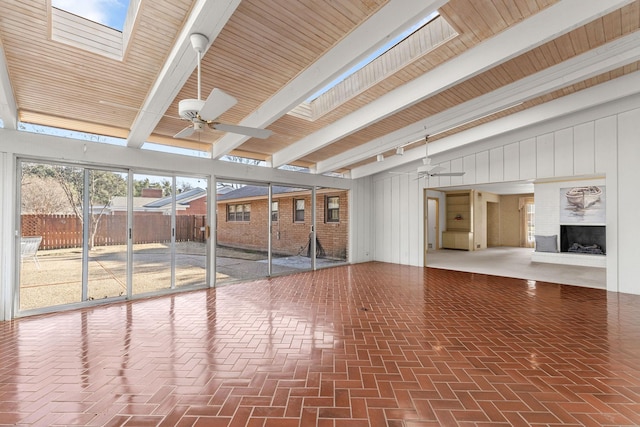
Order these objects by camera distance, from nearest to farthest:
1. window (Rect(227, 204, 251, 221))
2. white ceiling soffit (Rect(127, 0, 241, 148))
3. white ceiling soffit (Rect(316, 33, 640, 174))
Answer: white ceiling soffit (Rect(127, 0, 241, 148)), white ceiling soffit (Rect(316, 33, 640, 174)), window (Rect(227, 204, 251, 221))

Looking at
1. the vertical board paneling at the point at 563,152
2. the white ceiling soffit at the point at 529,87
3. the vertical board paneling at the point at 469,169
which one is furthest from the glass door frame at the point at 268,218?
the vertical board paneling at the point at 563,152

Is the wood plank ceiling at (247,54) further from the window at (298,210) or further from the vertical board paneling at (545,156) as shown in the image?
the window at (298,210)

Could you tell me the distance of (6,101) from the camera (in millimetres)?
3311

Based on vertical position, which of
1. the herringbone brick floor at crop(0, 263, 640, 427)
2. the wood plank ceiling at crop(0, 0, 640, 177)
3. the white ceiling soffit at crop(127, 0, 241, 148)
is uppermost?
the wood plank ceiling at crop(0, 0, 640, 177)

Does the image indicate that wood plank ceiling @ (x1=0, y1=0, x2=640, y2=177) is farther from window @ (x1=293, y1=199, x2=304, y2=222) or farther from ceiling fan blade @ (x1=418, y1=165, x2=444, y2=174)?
window @ (x1=293, y1=199, x2=304, y2=222)

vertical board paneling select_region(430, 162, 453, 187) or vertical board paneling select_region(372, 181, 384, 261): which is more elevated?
vertical board paneling select_region(430, 162, 453, 187)

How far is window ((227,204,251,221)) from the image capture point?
9688 mm

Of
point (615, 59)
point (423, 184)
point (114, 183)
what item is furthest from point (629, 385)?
point (114, 183)

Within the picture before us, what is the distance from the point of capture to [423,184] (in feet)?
26.8

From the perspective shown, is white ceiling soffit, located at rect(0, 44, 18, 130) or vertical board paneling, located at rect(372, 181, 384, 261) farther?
vertical board paneling, located at rect(372, 181, 384, 261)

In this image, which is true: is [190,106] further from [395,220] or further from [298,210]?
[395,220]

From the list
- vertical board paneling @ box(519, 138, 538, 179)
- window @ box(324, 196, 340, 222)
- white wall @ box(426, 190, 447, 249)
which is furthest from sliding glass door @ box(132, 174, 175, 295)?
white wall @ box(426, 190, 447, 249)

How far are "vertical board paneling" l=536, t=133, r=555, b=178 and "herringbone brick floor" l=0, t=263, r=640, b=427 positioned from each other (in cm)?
274

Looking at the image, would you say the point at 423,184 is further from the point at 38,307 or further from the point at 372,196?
the point at 38,307
